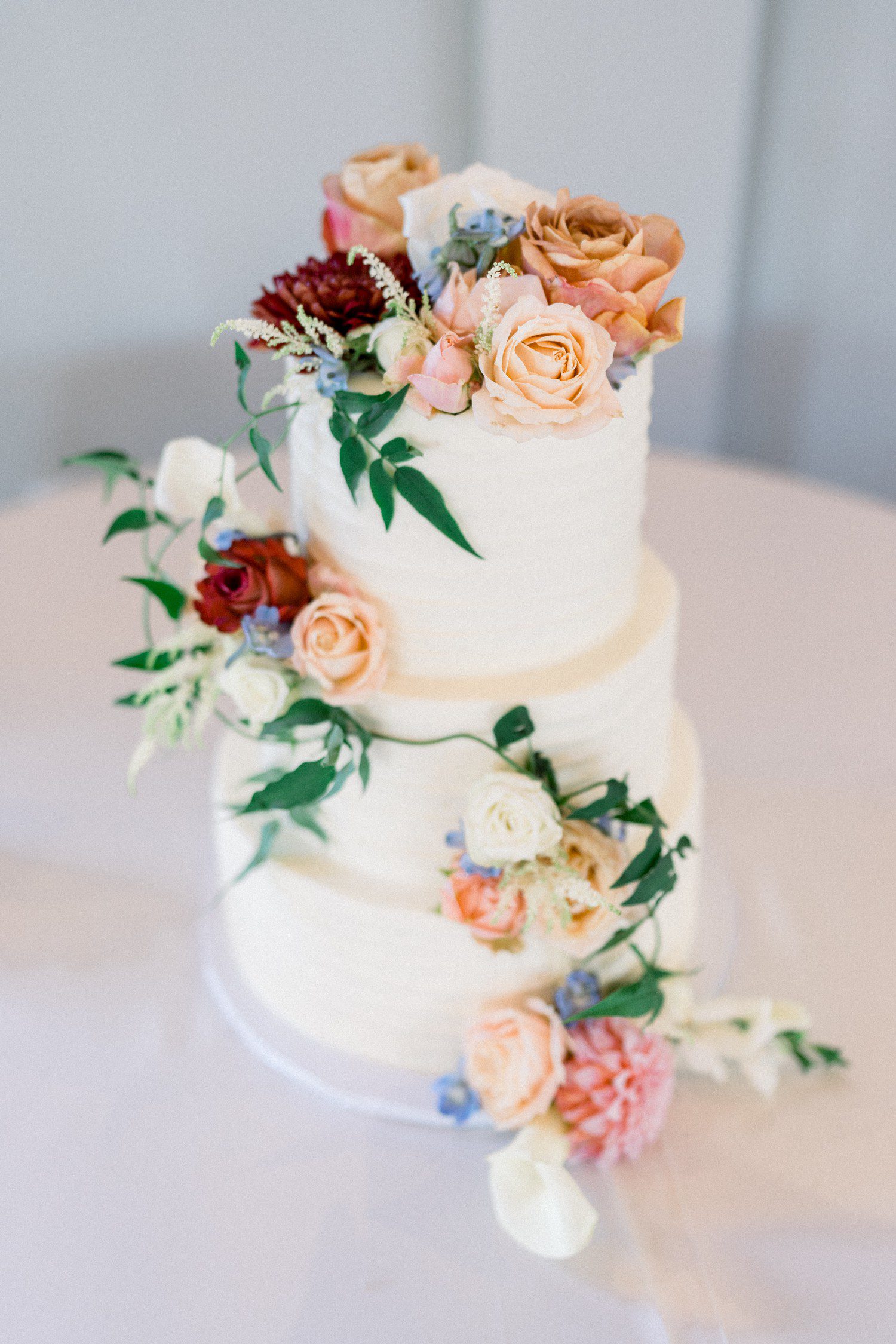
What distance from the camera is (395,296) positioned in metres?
0.99

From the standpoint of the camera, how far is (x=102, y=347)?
111 inches

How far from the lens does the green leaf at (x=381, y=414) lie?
98 cm

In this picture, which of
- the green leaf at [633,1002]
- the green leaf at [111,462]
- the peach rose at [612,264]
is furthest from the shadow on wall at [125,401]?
the green leaf at [633,1002]

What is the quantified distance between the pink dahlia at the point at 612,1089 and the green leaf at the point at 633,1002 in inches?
1.3

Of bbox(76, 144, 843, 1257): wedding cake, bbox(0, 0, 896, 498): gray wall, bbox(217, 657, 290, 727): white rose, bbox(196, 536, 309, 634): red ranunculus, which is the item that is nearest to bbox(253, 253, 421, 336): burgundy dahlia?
bbox(76, 144, 843, 1257): wedding cake

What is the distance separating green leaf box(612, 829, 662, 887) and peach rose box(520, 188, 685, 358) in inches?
18.0

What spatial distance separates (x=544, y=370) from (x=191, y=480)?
1.49ft

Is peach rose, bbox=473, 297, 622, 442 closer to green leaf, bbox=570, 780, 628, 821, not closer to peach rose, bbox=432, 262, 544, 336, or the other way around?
peach rose, bbox=432, 262, 544, 336

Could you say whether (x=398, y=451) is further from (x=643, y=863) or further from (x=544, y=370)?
(x=643, y=863)

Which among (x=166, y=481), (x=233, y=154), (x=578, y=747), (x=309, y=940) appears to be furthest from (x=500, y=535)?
(x=233, y=154)

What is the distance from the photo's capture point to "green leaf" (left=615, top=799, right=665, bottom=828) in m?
1.15

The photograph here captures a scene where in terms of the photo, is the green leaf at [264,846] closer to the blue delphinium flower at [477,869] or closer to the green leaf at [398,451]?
the blue delphinium flower at [477,869]

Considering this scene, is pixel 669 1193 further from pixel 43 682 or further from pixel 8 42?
pixel 8 42

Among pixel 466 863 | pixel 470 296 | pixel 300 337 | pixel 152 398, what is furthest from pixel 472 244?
pixel 152 398
